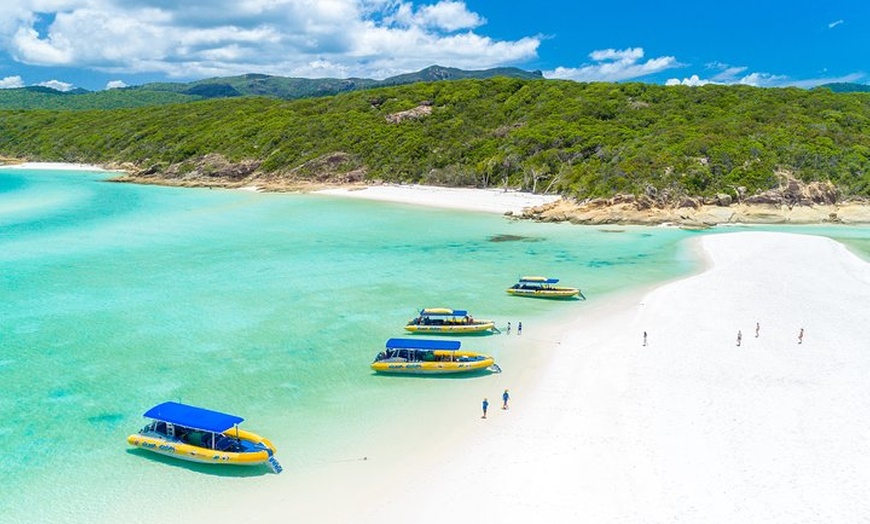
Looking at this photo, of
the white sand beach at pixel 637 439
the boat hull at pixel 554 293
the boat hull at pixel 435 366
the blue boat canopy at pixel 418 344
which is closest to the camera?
the white sand beach at pixel 637 439

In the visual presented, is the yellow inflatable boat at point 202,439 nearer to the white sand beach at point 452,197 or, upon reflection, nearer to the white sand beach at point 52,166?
the white sand beach at point 452,197

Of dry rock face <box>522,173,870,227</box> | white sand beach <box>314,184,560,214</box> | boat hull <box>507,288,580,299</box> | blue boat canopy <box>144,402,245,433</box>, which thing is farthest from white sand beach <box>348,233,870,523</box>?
white sand beach <box>314,184,560,214</box>

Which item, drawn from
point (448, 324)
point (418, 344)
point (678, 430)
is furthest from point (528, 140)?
point (678, 430)

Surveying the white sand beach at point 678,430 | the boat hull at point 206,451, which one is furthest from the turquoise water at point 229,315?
the white sand beach at point 678,430

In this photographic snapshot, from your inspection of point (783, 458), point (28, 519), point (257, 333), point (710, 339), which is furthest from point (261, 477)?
point (710, 339)

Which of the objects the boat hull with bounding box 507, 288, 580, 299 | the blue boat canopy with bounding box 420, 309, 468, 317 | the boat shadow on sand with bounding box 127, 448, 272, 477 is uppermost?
the boat hull with bounding box 507, 288, 580, 299

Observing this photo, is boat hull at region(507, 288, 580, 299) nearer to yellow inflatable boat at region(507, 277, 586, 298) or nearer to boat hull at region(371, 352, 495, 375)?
yellow inflatable boat at region(507, 277, 586, 298)

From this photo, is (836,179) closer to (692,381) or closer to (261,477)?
(692,381)
